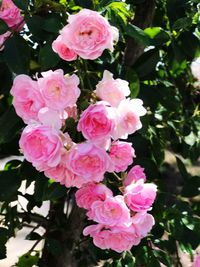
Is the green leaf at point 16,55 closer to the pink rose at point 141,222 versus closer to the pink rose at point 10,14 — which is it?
the pink rose at point 10,14

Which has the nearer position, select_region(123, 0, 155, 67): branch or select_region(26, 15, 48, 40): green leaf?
select_region(26, 15, 48, 40): green leaf

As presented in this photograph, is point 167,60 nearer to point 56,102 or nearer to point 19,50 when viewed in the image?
point 19,50

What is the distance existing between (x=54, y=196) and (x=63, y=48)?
0.35 m

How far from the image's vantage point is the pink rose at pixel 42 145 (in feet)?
2.68

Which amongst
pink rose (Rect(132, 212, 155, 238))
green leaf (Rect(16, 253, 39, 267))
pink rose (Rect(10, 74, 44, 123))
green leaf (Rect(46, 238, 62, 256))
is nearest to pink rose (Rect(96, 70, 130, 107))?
pink rose (Rect(10, 74, 44, 123))

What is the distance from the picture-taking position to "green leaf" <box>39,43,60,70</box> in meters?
0.96

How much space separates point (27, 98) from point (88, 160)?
0.48 feet

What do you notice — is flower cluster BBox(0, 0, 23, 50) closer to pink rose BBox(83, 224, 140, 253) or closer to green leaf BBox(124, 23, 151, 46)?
green leaf BBox(124, 23, 151, 46)

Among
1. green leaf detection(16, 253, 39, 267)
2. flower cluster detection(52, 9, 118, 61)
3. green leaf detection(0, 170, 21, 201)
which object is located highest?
flower cluster detection(52, 9, 118, 61)

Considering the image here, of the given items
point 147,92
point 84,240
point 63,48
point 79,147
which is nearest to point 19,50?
point 63,48

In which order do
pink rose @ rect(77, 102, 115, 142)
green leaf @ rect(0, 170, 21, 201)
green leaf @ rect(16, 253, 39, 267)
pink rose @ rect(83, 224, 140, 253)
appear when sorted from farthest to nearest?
green leaf @ rect(16, 253, 39, 267) → green leaf @ rect(0, 170, 21, 201) → pink rose @ rect(83, 224, 140, 253) → pink rose @ rect(77, 102, 115, 142)

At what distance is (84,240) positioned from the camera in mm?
1578

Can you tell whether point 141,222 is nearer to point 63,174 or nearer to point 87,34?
point 63,174

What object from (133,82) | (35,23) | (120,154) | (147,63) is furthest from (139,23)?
(120,154)
